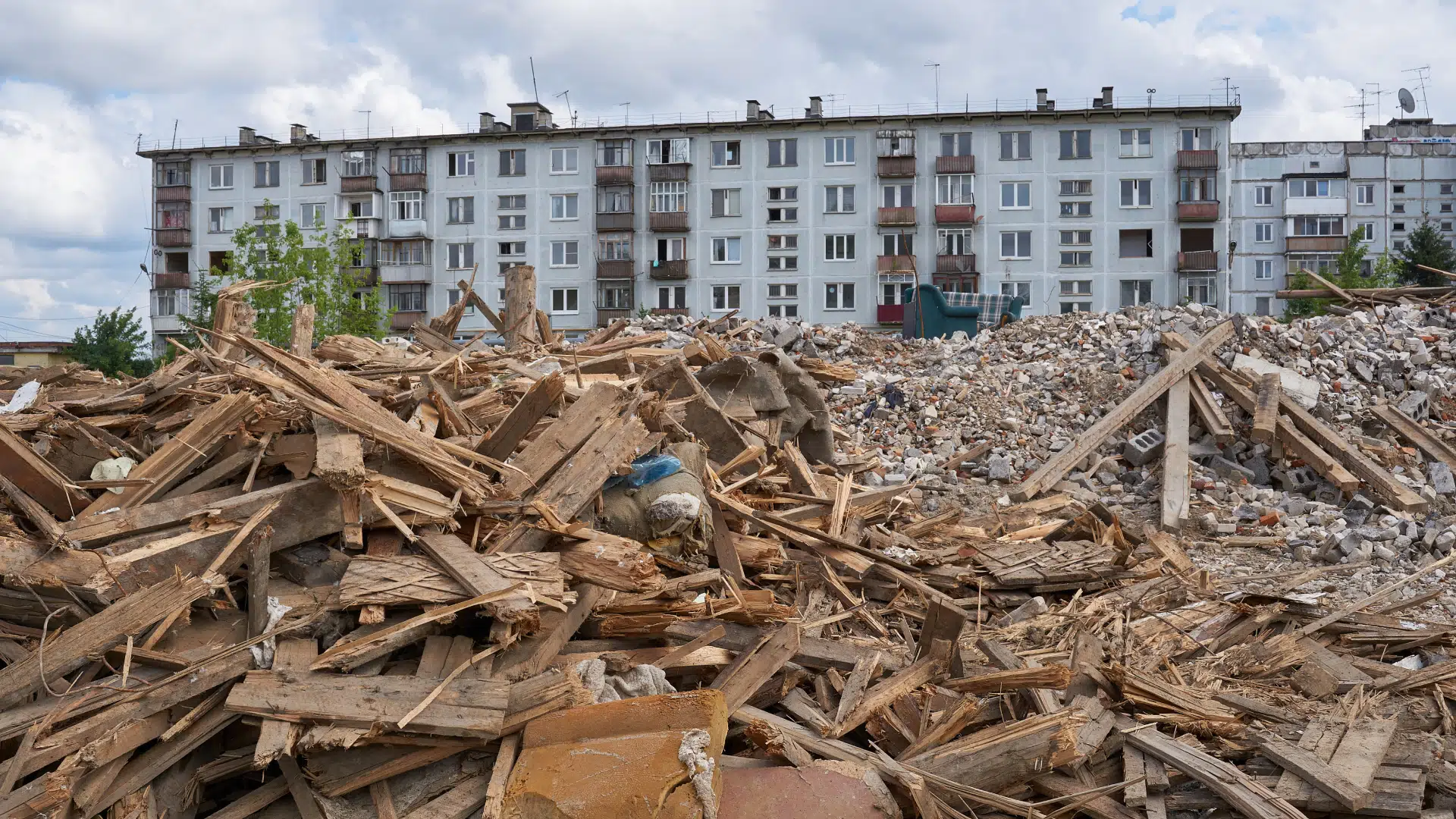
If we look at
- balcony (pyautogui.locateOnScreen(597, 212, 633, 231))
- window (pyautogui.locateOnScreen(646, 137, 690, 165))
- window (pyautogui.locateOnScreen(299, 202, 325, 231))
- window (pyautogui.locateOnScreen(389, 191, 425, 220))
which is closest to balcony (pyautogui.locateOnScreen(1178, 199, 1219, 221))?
window (pyautogui.locateOnScreen(646, 137, 690, 165))

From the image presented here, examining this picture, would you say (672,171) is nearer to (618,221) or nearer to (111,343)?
(618,221)

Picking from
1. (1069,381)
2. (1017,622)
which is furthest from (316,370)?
(1069,381)

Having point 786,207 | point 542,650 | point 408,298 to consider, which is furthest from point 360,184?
point 542,650

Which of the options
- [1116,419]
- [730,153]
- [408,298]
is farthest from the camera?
[408,298]

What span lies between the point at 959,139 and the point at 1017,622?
142ft

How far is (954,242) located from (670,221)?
12390mm

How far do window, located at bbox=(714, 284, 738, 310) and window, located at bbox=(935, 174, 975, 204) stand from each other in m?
9.59

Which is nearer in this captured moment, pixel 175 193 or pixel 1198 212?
pixel 1198 212

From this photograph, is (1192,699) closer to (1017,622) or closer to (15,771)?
(1017,622)

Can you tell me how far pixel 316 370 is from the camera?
5.46 m

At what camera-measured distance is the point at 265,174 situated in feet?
170

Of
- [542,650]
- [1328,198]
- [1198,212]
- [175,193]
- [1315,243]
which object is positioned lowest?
[542,650]

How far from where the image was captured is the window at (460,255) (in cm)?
4994

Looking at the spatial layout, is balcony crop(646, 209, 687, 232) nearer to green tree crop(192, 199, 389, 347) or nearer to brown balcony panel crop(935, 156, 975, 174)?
brown balcony panel crop(935, 156, 975, 174)
